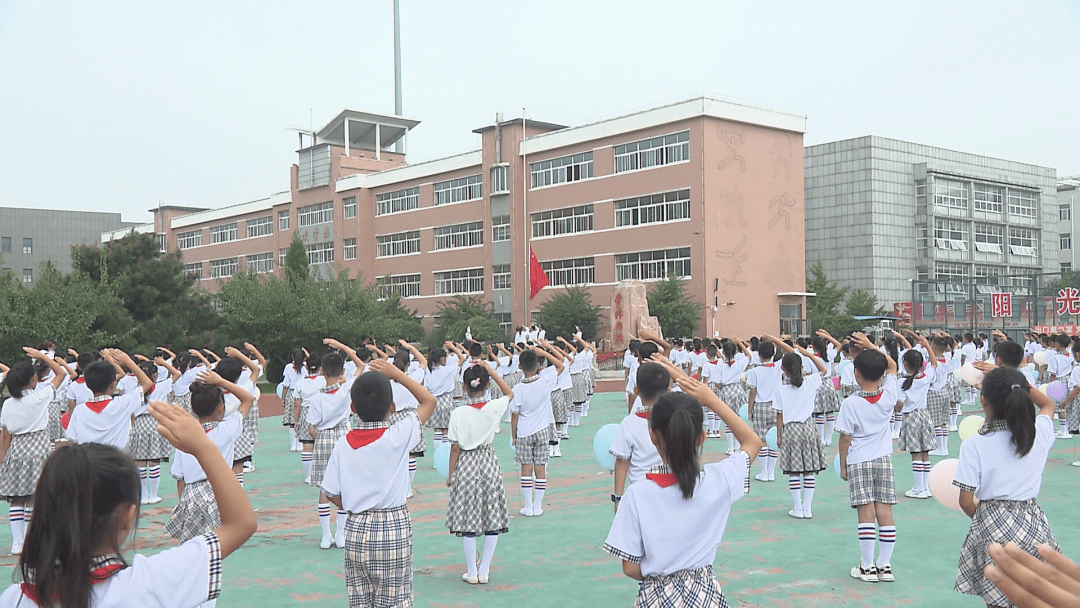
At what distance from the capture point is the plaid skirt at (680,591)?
3.28m

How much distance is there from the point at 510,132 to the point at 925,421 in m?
35.0

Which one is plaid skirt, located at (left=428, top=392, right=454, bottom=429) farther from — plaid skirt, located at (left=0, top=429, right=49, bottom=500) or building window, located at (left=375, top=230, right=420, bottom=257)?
building window, located at (left=375, top=230, right=420, bottom=257)

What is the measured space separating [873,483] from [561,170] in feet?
118

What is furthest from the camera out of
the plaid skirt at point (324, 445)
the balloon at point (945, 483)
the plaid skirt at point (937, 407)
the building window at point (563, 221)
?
the building window at point (563, 221)

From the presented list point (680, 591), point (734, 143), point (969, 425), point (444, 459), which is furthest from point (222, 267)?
point (680, 591)

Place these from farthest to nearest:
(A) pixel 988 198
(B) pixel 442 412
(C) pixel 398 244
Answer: (A) pixel 988 198
(C) pixel 398 244
(B) pixel 442 412

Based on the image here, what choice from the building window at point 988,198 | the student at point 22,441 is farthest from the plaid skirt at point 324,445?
the building window at point 988,198

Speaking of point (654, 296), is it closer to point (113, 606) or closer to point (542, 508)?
point (542, 508)

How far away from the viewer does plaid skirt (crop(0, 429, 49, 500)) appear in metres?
7.16

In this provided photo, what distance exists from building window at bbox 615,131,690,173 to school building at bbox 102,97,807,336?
0.17ft

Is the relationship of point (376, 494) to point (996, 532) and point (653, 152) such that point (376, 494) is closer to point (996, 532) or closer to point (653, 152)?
point (996, 532)

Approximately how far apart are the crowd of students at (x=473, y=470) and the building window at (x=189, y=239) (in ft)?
193

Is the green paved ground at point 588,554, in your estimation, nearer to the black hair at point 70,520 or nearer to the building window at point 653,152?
the black hair at point 70,520

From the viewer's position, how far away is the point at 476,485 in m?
6.50
